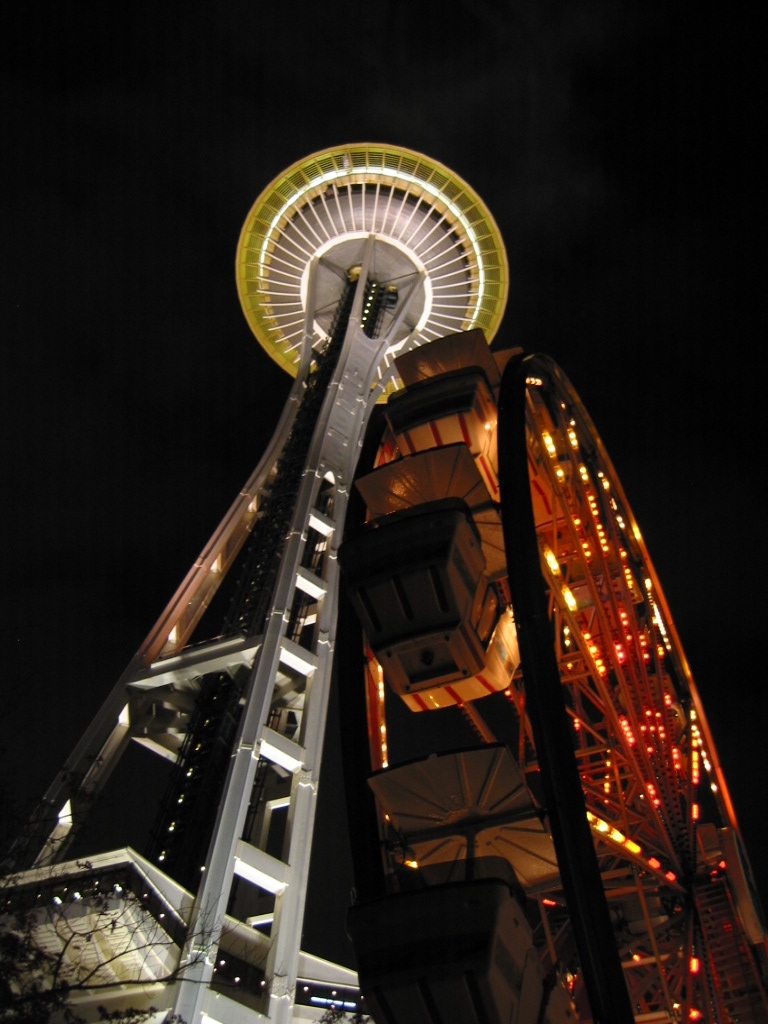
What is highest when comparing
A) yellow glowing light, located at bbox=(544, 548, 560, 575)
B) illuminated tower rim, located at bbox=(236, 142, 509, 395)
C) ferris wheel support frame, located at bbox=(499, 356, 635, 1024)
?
illuminated tower rim, located at bbox=(236, 142, 509, 395)

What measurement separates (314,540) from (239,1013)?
542 inches

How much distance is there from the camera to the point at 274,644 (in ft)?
70.7

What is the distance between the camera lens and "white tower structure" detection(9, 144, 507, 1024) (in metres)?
15.2

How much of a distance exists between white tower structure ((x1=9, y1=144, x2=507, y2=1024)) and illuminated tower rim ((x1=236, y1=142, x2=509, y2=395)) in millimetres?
75

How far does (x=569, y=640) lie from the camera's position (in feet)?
57.2

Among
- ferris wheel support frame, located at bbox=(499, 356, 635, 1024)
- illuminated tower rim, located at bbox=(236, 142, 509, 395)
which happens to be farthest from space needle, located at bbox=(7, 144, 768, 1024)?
illuminated tower rim, located at bbox=(236, 142, 509, 395)

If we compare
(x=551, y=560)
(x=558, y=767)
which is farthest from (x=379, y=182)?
(x=558, y=767)

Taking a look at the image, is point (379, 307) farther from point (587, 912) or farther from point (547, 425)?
point (587, 912)

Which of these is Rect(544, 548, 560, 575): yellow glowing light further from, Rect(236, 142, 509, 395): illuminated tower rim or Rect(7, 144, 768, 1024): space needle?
Rect(236, 142, 509, 395): illuminated tower rim

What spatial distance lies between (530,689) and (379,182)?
1218 inches

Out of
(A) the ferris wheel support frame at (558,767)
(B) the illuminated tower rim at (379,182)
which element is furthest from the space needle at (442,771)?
(B) the illuminated tower rim at (379,182)

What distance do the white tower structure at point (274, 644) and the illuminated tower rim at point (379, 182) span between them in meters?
0.08

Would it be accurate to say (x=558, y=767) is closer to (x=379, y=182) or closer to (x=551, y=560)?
(x=551, y=560)

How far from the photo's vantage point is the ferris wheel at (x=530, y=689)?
476 inches
